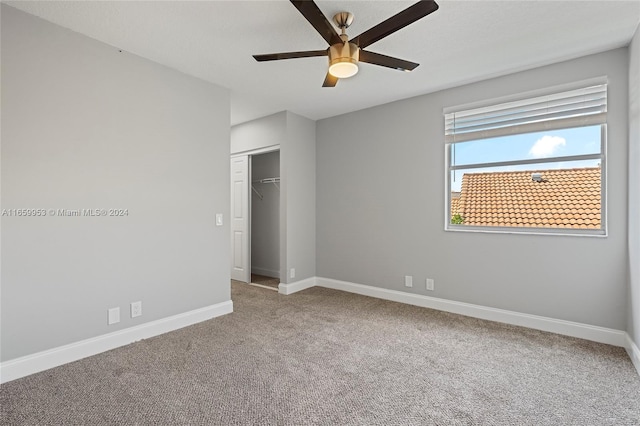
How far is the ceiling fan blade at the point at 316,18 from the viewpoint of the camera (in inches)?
64.7

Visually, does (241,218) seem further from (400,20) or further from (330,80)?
(400,20)

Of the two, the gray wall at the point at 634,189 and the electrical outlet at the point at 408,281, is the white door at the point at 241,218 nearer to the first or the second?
the electrical outlet at the point at 408,281

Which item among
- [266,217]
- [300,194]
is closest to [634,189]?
[300,194]

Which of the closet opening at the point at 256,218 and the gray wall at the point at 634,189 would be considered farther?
the closet opening at the point at 256,218

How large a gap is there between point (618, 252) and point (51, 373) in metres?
4.59

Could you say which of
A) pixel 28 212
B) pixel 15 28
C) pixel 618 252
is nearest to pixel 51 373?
pixel 28 212

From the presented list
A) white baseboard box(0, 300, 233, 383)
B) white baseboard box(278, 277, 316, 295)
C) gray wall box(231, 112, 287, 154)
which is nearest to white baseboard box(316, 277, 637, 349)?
white baseboard box(278, 277, 316, 295)

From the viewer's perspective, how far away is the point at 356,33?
8.09 feet

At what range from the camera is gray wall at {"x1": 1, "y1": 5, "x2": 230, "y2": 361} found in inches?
87.2

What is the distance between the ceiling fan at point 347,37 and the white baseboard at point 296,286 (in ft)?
9.57

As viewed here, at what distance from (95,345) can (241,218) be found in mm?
2816

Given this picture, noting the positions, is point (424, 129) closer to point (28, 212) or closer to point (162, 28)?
point (162, 28)

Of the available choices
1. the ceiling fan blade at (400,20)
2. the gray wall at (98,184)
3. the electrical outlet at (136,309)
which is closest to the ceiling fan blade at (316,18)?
the ceiling fan blade at (400,20)

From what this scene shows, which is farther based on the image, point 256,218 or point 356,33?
point 256,218
